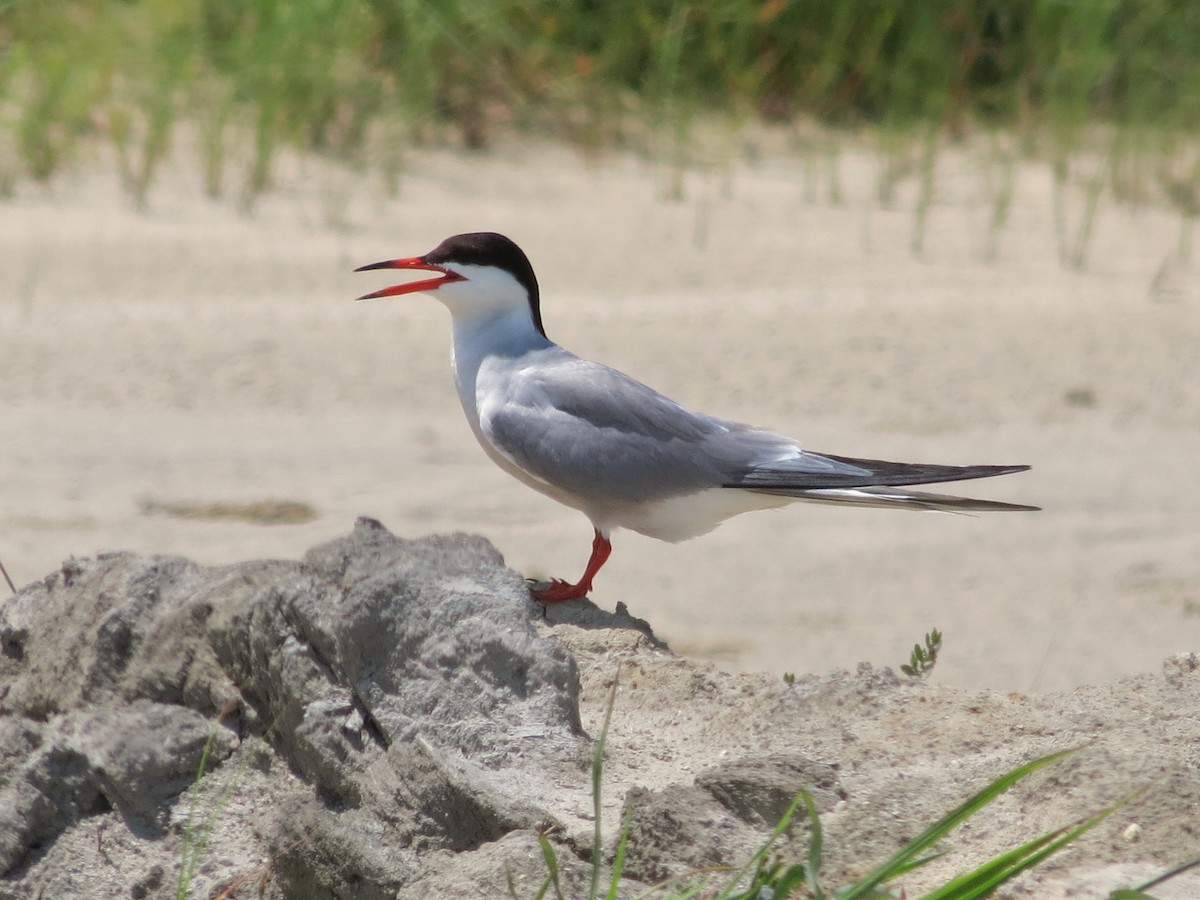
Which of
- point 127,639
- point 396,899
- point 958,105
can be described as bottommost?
point 396,899

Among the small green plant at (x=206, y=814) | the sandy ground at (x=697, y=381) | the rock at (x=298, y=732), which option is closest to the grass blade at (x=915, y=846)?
the rock at (x=298, y=732)

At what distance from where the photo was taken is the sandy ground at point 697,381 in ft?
14.2

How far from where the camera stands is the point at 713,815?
1.96 meters

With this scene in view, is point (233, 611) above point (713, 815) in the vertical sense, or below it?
above

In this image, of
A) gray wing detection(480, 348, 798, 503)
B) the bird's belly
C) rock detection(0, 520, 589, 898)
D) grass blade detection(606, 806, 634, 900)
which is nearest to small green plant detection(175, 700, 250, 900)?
rock detection(0, 520, 589, 898)

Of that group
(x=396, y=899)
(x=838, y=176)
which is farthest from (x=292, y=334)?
(x=396, y=899)

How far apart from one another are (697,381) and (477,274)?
105 inches

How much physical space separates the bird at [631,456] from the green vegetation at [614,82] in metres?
4.28

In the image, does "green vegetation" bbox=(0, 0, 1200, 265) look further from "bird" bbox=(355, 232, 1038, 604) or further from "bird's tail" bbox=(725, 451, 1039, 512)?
"bird's tail" bbox=(725, 451, 1039, 512)

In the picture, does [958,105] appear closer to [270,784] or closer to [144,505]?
[144,505]

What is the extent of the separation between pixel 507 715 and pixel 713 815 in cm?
32

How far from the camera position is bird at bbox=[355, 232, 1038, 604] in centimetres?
300

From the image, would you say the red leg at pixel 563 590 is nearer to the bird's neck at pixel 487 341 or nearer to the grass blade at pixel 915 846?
the bird's neck at pixel 487 341

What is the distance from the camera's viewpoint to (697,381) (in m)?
5.82
